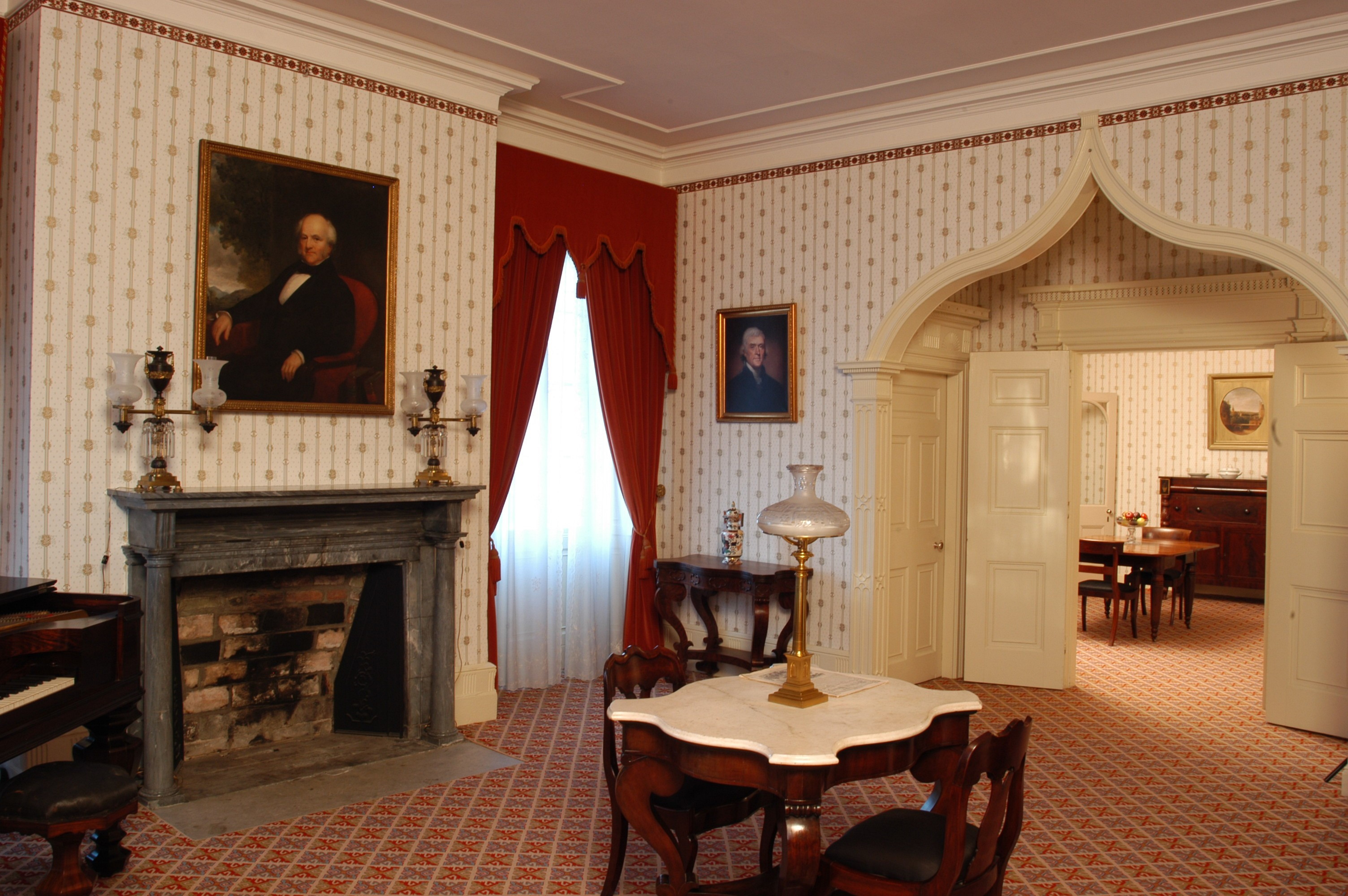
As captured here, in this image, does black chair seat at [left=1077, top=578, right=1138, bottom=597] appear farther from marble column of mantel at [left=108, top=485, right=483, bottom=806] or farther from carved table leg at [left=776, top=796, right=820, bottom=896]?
carved table leg at [left=776, top=796, right=820, bottom=896]

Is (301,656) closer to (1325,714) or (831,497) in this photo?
(831,497)

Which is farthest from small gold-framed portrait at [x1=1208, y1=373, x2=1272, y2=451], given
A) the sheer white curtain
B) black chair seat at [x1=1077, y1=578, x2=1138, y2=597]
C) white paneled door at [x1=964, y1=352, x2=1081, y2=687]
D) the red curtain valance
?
the sheer white curtain

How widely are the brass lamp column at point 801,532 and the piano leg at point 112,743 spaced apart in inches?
93.0

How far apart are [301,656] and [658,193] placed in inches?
152

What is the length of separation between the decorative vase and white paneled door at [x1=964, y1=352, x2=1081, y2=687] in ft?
5.23

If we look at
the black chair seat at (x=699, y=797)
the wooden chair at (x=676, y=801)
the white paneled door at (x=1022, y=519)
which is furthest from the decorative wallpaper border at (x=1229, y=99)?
the black chair seat at (x=699, y=797)

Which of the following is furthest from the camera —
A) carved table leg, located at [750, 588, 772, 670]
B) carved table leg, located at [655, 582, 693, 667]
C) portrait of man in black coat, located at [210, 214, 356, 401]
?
carved table leg, located at [655, 582, 693, 667]

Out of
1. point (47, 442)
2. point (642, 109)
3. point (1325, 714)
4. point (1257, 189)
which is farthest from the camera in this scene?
point (642, 109)

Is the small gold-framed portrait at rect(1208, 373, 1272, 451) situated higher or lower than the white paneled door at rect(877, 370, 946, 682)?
higher

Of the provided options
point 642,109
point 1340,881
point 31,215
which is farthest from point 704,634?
point 31,215

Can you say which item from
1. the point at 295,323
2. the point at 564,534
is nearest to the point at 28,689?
the point at 295,323

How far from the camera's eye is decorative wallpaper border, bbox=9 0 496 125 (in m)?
4.36

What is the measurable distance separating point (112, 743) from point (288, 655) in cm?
140

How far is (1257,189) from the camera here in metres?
5.07
